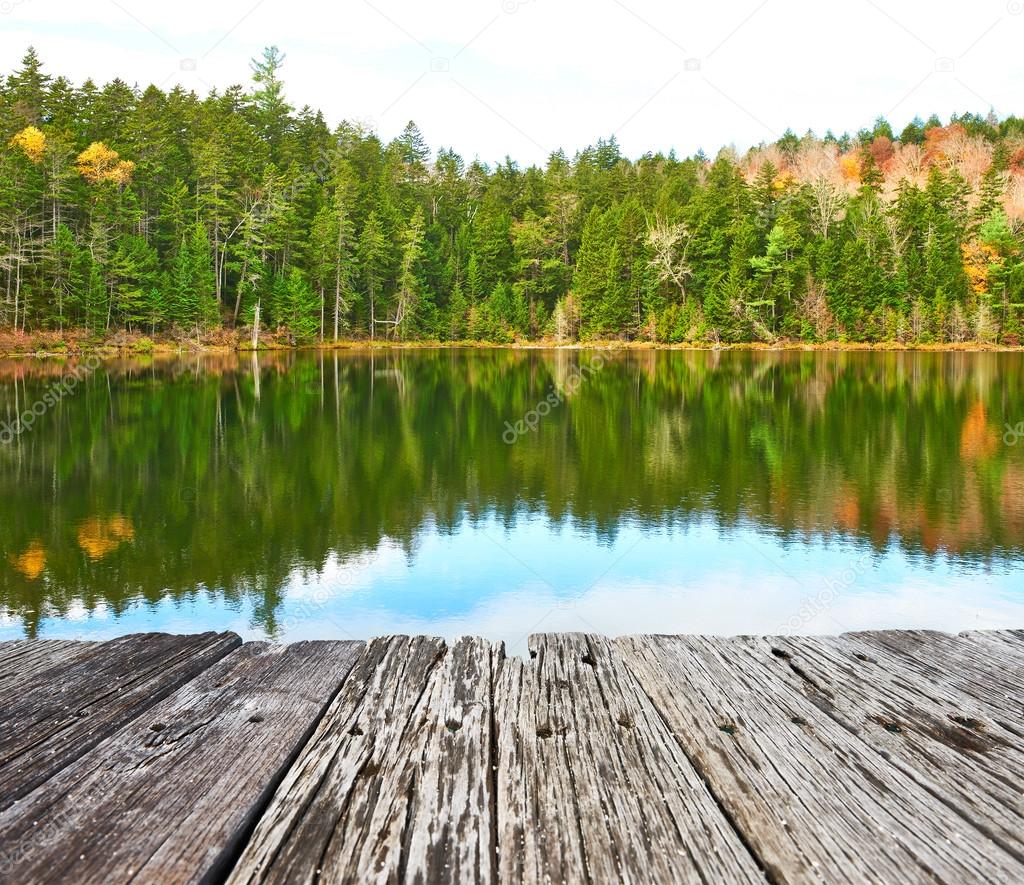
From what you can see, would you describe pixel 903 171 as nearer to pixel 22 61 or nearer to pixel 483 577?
pixel 22 61

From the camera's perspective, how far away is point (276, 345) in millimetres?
61000

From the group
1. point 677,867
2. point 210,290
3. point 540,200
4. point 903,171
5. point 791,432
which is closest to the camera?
point 677,867

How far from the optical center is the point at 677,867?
1.88 m

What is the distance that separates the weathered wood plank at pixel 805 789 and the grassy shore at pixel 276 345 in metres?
52.4

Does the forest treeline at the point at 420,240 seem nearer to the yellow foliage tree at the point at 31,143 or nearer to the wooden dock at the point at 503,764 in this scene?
the yellow foliage tree at the point at 31,143

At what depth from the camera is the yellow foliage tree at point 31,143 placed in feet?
163

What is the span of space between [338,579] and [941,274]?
68.2 meters

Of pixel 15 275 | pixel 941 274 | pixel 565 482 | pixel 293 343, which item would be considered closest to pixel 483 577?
pixel 565 482

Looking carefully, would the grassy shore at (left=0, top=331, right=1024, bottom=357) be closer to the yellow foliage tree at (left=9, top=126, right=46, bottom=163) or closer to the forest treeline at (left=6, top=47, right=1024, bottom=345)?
the forest treeline at (left=6, top=47, right=1024, bottom=345)

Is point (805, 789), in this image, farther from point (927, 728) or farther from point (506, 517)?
point (506, 517)

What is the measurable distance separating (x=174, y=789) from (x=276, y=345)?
6190 cm

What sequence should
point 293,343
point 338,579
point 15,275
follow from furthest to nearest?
point 293,343
point 15,275
point 338,579

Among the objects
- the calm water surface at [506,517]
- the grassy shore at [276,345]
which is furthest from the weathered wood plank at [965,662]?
the grassy shore at [276,345]

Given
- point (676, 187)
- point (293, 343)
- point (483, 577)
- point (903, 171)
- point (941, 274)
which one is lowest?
point (483, 577)
